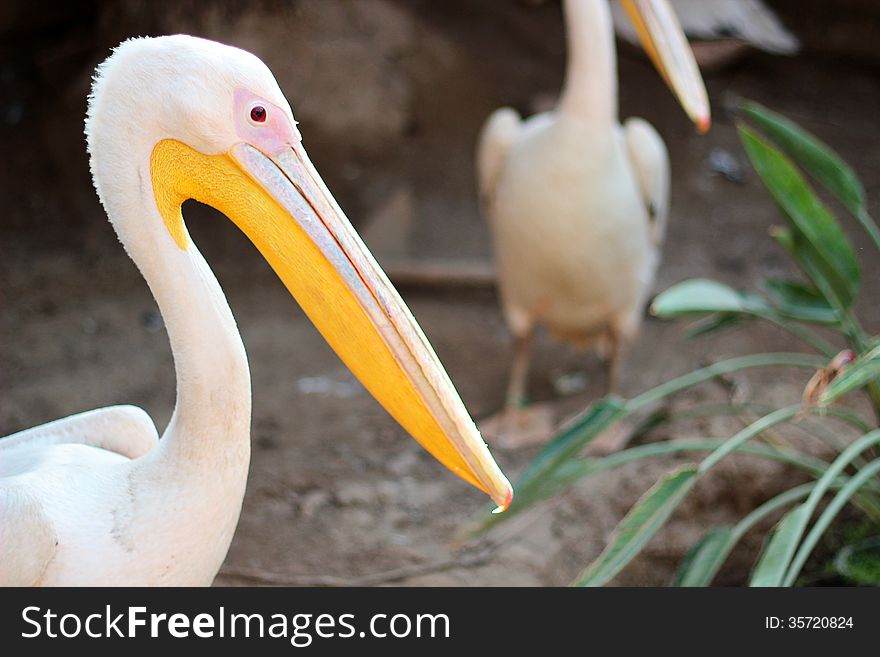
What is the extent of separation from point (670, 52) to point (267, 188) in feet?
6.18

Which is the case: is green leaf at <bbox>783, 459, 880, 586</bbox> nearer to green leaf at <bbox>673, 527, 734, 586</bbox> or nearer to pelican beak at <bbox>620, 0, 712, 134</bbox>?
green leaf at <bbox>673, 527, 734, 586</bbox>

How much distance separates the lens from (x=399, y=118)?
215 inches

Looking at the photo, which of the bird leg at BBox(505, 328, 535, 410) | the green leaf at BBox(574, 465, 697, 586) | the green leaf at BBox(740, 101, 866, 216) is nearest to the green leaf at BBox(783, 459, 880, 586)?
the green leaf at BBox(574, 465, 697, 586)

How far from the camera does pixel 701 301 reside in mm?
2645

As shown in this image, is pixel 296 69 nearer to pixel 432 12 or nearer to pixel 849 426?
pixel 432 12

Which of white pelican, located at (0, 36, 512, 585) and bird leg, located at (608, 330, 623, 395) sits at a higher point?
white pelican, located at (0, 36, 512, 585)

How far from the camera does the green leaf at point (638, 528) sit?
2.12 m

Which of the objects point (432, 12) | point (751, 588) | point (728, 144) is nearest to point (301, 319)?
point (432, 12)

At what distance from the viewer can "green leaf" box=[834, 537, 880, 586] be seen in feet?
9.29

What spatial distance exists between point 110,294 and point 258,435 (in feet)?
4.02

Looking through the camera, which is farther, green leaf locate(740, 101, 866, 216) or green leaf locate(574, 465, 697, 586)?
green leaf locate(740, 101, 866, 216)

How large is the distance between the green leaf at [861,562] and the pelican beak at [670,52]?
45.0 inches

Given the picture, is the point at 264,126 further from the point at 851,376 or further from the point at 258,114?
the point at 851,376

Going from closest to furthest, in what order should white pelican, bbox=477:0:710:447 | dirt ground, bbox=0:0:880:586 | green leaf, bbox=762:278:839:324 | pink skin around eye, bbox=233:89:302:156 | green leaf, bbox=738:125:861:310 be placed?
pink skin around eye, bbox=233:89:302:156
green leaf, bbox=738:125:861:310
green leaf, bbox=762:278:839:324
dirt ground, bbox=0:0:880:586
white pelican, bbox=477:0:710:447
